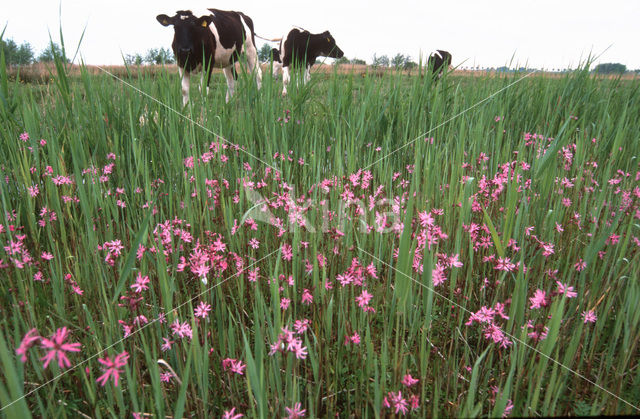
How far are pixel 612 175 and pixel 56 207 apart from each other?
108 inches

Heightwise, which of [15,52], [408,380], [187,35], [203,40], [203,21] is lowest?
[408,380]

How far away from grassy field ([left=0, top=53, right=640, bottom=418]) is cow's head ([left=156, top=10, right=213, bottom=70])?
181 centimetres

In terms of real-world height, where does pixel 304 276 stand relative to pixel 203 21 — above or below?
below

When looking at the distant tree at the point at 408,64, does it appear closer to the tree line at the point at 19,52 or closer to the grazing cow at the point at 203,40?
the grazing cow at the point at 203,40

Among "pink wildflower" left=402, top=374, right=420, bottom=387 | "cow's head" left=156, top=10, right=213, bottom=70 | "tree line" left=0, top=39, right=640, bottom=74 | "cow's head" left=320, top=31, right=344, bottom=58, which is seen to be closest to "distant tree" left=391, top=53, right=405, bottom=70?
"tree line" left=0, top=39, right=640, bottom=74

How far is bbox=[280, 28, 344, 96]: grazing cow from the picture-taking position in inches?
118

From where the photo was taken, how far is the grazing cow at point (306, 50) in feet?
9.80

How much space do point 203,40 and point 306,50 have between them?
5.50ft

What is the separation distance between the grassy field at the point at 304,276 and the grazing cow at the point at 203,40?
925 millimetres

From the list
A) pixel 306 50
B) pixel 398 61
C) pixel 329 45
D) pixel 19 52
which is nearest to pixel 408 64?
pixel 398 61

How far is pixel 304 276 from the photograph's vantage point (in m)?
1.28

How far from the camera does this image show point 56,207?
1.44 m

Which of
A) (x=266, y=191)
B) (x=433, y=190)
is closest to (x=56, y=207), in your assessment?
(x=266, y=191)

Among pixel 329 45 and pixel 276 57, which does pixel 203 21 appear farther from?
pixel 329 45
